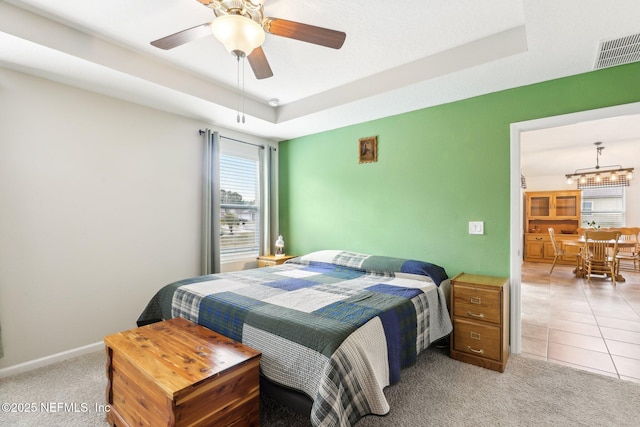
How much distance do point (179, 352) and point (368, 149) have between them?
2849mm

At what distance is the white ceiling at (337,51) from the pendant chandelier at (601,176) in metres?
5.51

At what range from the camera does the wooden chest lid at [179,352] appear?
1394 millimetres

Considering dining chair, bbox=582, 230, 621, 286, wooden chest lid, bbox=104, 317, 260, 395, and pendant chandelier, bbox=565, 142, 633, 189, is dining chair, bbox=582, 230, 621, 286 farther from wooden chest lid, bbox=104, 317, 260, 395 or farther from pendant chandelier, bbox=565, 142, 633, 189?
wooden chest lid, bbox=104, 317, 260, 395

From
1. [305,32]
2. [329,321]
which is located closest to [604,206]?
[329,321]

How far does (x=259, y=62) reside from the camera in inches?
76.8

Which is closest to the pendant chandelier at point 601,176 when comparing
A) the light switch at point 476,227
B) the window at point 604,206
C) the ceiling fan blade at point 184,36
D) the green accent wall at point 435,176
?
the window at point 604,206

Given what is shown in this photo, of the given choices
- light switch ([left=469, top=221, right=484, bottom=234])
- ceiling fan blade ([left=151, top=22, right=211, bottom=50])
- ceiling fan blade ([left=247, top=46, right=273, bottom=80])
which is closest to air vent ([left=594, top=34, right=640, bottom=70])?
light switch ([left=469, top=221, right=484, bottom=234])

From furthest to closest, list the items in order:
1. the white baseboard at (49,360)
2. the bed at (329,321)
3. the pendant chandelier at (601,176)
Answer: the pendant chandelier at (601,176), the white baseboard at (49,360), the bed at (329,321)

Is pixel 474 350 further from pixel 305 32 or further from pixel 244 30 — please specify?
pixel 244 30

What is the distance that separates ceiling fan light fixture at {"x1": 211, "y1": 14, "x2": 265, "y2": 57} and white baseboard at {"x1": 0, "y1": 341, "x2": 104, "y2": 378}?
2.90m

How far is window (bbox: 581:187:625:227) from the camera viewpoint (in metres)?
7.11

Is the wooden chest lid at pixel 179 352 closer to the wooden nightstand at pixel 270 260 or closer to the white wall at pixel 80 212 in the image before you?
the white wall at pixel 80 212

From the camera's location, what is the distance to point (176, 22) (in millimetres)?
2062

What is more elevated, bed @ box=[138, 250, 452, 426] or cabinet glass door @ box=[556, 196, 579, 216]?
cabinet glass door @ box=[556, 196, 579, 216]
